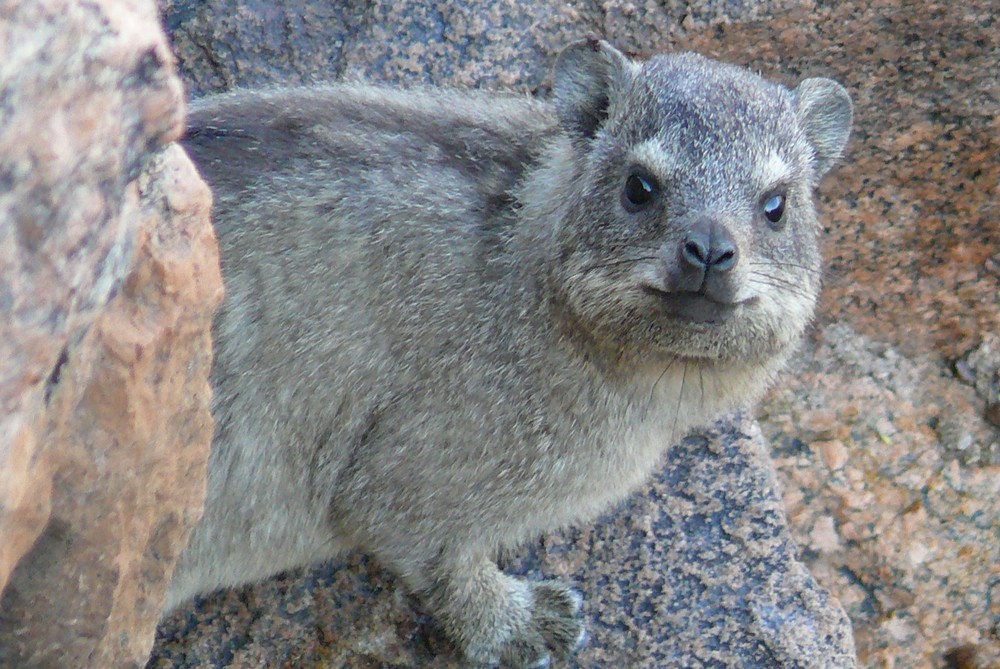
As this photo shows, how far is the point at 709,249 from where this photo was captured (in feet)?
11.2

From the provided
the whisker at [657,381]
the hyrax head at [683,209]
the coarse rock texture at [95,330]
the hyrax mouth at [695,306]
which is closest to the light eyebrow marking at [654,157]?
the hyrax head at [683,209]

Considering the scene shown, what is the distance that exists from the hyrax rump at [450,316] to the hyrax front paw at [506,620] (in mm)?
64

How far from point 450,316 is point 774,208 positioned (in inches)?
45.4

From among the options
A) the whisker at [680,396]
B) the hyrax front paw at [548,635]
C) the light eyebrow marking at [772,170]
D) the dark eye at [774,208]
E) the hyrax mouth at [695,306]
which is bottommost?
the hyrax front paw at [548,635]

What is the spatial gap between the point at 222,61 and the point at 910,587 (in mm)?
4123

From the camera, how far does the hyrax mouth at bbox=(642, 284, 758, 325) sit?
11.6ft

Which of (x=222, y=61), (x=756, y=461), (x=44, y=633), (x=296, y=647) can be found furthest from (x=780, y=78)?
(x=44, y=633)

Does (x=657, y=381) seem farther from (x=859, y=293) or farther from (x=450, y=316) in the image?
(x=859, y=293)

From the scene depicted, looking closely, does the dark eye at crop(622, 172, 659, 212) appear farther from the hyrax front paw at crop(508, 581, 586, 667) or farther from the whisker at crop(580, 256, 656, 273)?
the hyrax front paw at crop(508, 581, 586, 667)

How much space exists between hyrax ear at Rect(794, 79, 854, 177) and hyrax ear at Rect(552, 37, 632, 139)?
0.65 meters

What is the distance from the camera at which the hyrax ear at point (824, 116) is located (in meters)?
4.11

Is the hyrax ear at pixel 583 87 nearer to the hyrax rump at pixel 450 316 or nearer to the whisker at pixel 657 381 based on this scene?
the hyrax rump at pixel 450 316

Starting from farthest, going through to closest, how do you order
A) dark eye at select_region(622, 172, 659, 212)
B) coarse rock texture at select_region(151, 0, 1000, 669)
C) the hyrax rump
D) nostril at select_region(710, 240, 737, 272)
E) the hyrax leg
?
1. coarse rock texture at select_region(151, 0, 1000, 669)
2. the hyrax leg
3. the hyrax rump
4. dark eye at select_region(622, 172, 659, 212)
5. nostril at select_region(710, 240, 737, 272)

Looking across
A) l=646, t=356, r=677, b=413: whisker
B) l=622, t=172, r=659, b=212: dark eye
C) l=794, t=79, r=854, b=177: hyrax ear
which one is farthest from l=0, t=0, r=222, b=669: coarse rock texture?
l=794, t=79, r=854, b=177: hyrax ear
